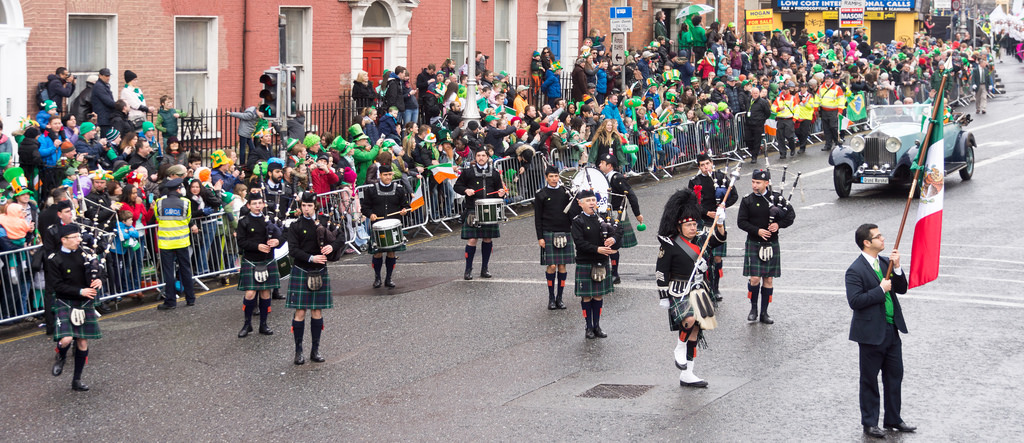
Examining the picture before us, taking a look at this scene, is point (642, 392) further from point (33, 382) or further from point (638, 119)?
point (638, 119)

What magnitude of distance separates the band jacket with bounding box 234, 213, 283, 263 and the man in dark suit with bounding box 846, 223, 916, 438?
6796 mm

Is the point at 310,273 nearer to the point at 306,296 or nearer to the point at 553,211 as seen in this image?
the point at 306,296

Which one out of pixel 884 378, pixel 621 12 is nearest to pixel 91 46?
pixel 621 12

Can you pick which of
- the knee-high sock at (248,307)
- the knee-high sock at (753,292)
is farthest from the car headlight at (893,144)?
the knee-high sock at (248,307)

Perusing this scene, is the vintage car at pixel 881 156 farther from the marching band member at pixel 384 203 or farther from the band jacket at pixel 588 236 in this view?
the band jacket at pixel 588 236

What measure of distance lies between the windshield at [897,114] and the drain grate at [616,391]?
1487 cm

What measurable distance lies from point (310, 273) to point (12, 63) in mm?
9592

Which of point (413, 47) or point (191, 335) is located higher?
point (413, 47)

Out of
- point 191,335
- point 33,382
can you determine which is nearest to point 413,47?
point 191,335

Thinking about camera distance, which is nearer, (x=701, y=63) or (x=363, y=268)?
(x=363, y=268)

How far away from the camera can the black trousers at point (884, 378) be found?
1013cm

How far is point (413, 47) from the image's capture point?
28828mm

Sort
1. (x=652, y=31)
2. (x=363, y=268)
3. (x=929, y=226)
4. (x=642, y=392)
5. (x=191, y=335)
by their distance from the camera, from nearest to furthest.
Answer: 1. (x=929, y=226)
2. (x=642, y=392)
3. (x=191, y=335)
4. (x=363, y=268)
5. (x=652, y=31)

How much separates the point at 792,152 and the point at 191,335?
1947 centimetres
